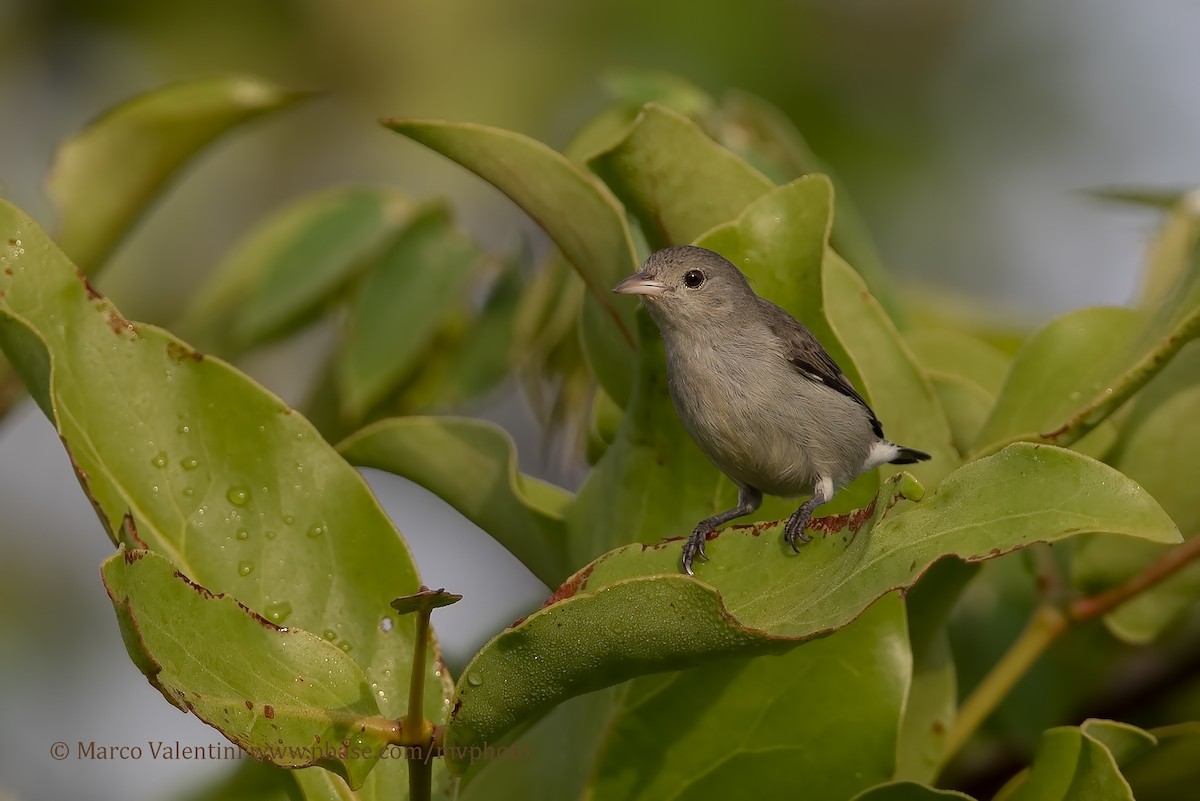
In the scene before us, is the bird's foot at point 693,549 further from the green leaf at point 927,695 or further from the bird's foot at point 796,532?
the green leaf at point 927,695

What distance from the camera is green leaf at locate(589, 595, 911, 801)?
2.17 meters

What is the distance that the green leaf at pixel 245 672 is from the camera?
1714mm

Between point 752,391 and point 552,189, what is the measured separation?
0.86 metres

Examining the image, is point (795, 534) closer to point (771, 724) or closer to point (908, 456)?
point (771, 724)

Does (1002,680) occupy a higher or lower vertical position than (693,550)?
lower

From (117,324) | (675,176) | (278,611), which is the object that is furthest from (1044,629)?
(117,324)

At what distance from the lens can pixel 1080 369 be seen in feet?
8.14

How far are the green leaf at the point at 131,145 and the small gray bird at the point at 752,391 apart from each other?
3.41 feet

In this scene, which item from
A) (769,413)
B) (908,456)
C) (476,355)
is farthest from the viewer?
(476,355)

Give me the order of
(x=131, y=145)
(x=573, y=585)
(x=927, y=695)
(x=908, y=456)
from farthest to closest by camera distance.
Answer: (x=131, y=145) → (x=908, y=456) → (x=927, y=695) → (x=573, y=585)

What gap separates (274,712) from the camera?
5.81ft

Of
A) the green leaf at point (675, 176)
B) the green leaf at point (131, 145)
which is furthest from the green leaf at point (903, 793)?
the green leaf at point (131, 145)

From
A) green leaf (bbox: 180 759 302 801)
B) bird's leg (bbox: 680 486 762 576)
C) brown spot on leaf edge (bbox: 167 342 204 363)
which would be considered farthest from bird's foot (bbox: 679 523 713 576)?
green leaf (bbox: 180 759 302 801)

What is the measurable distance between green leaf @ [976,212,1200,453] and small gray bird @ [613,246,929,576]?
0.22 meters
